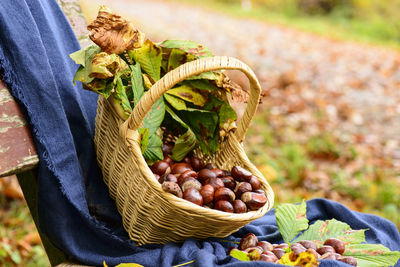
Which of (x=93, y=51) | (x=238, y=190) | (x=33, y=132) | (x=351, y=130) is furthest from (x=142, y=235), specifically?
(x=351, y=130)

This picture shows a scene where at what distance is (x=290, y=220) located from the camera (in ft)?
4.71

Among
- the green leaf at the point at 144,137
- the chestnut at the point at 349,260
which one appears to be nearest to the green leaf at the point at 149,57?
the green leaf at the point at 144,137

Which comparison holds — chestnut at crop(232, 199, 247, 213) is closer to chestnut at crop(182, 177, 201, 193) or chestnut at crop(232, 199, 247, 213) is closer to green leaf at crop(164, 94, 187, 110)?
chestnut at crop(182, 177, 201, 193)

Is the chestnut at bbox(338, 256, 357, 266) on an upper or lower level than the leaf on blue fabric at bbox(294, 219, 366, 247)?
upper

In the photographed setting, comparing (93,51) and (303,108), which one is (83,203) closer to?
(93,51)

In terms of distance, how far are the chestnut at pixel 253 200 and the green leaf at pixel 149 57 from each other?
518 mm

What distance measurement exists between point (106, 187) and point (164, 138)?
11.2 inches

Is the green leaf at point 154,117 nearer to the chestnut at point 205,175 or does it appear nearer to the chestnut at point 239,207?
the chestnut at point 205,175

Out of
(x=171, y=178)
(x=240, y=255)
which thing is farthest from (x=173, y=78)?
(x=240, y=255)

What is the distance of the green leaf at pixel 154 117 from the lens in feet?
4.53

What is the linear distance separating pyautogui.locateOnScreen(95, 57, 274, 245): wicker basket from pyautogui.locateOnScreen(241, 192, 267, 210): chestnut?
2 centimetres

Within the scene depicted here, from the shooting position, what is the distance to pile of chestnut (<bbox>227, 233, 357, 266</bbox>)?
3.92ft

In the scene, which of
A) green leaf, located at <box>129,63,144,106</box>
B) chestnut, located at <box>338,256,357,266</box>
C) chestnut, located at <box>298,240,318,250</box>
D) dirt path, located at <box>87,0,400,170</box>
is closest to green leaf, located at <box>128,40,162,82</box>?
green leaf, located at <box>129,63,144,106</box>

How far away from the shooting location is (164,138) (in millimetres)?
1604
